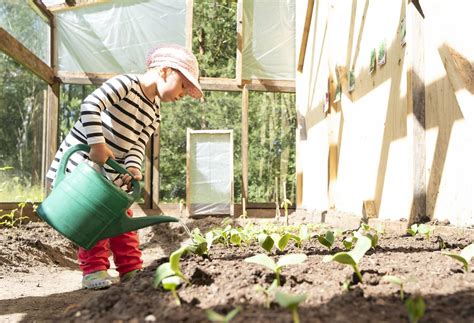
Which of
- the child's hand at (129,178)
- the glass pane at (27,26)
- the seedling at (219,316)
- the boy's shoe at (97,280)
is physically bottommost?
the boy's shoe at (97,280)

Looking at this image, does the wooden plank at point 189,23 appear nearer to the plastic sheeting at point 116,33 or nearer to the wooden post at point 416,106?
the plastic sheeting at point 116,33

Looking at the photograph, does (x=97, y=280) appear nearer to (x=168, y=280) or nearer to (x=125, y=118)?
(x=125, y=118)

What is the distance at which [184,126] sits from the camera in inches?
256

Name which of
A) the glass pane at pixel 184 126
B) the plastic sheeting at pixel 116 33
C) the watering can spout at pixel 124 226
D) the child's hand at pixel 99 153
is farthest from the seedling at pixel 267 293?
the plastic sheeting at pixel 116 33

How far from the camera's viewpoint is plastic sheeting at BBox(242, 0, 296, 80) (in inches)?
263

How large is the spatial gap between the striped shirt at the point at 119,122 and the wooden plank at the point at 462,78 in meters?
1.36

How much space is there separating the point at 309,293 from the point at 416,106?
1.86m

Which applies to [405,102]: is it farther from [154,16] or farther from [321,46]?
[154,16]

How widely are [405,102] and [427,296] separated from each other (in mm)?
2133

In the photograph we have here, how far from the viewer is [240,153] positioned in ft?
21.5

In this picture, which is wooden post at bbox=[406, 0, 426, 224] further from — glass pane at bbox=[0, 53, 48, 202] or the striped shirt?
glass pane at bbox=[0, 53, 48, 202]

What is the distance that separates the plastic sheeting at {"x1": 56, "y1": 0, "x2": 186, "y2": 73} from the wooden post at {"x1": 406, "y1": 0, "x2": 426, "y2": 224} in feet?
14.1

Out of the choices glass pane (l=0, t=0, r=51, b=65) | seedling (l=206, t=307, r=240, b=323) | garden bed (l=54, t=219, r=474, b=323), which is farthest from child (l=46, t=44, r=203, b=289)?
glass pane (l=0, t=0, r=51, b=65)

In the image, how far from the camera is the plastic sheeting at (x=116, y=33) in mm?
6453
